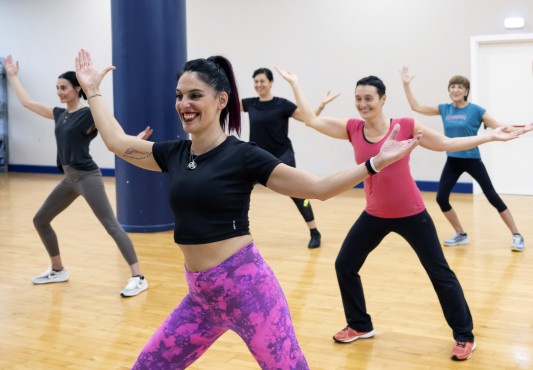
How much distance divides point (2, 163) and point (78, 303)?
9.88m

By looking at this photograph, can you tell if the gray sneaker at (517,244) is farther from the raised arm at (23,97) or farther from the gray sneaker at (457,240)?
the raised arm at (23,97)

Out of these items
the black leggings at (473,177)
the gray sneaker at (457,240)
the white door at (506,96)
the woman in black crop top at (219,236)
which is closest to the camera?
the woman in black crop top at (219,236)

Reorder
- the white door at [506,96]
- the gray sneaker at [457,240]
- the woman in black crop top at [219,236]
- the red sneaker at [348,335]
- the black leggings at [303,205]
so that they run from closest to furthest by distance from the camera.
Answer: the woman in black crop top at [219,236] < the red sneaker at [348,335] < the gray sneaker at [457,240] < the black leggings at [303,205] < the white door at [506,96]

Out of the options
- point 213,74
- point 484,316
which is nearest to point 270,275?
point 213,74

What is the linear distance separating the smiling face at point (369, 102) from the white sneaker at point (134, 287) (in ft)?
7.85

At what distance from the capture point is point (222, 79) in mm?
2674

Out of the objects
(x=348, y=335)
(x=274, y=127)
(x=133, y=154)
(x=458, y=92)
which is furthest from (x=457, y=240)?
(x=133, y=154)

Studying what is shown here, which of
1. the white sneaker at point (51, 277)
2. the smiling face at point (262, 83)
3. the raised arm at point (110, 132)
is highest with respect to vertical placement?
the smiling face at point (262, 83)

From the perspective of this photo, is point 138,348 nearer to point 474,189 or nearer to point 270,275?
point 270,275

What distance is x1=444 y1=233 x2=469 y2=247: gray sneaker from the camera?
695 centimetres

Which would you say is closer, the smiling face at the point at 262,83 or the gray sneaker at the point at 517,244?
the gray sneaker at the point at 517,244

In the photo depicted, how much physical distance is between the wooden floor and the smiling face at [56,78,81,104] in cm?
150

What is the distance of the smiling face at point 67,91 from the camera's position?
5379 mm

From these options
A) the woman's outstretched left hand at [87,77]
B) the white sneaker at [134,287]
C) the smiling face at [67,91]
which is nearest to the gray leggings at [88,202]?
the white sneaker at [134,287]
